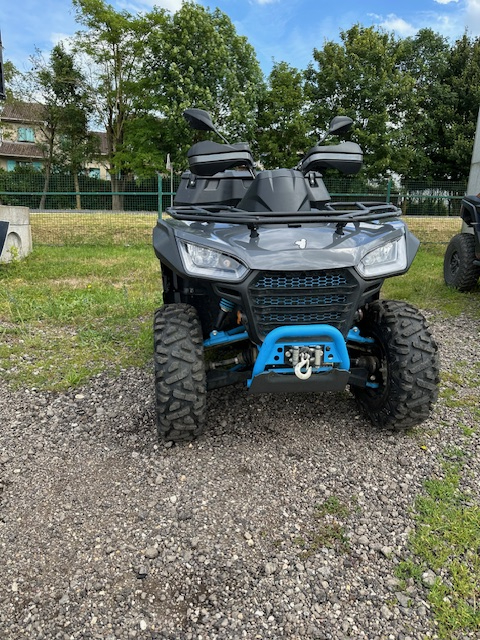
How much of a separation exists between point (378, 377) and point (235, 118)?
25467mm

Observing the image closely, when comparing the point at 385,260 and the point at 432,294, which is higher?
the point at 385,260

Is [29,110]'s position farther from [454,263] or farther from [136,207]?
[454,263]

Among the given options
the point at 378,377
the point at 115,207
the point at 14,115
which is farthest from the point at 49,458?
the point at 14,115

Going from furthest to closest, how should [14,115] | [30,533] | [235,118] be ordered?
[14,115], [235,118], [30,533]

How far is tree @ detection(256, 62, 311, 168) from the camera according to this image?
90.2 ft

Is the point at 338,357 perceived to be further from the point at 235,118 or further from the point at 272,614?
the point at 235,118

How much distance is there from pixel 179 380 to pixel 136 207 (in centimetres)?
1267

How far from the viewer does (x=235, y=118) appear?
84.9ft

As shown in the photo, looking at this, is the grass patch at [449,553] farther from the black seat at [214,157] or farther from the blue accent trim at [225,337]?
the black seat at [214,157]

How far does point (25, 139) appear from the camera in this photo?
4284cm

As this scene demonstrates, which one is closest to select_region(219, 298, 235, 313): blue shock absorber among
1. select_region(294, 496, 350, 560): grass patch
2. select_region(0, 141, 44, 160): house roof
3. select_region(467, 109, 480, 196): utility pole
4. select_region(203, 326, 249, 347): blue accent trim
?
select_region(203, 326, 249, 347): blue accent trim

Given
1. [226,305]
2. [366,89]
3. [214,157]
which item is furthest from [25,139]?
[226,305]

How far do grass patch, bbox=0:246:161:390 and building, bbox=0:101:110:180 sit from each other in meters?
20.0

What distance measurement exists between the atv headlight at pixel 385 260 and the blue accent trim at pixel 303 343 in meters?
0.32
